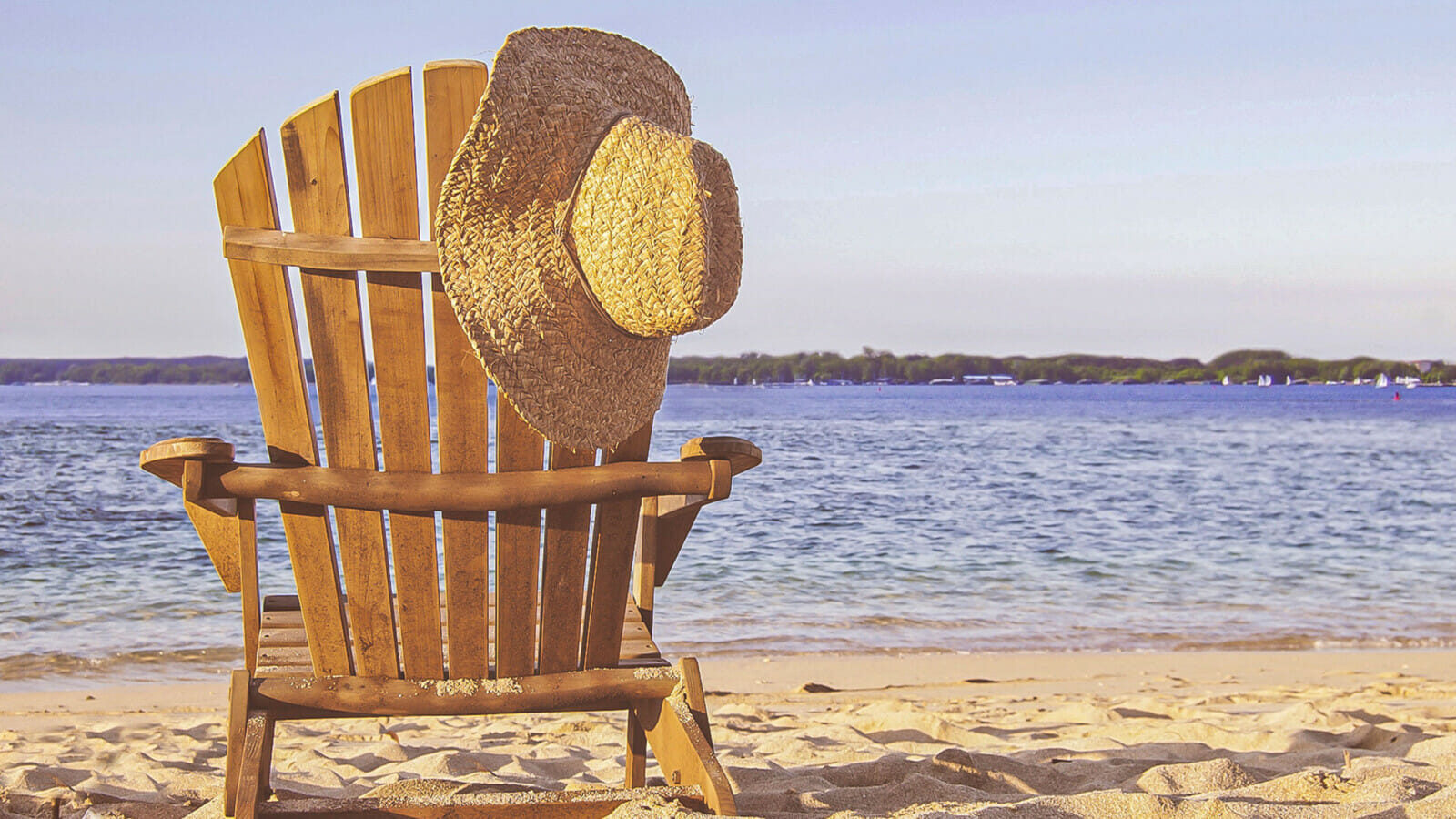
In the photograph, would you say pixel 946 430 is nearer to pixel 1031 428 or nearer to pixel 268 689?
pixel 1031 428

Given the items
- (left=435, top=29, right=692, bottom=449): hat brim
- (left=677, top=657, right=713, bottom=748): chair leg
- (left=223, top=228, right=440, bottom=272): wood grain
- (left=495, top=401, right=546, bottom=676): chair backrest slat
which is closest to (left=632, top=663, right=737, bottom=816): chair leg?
(left=677, top=657, right=713, bottom=748): chair leg

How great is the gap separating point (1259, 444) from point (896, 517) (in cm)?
1653

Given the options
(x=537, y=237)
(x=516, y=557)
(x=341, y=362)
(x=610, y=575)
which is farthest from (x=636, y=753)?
(x=537, y=237)

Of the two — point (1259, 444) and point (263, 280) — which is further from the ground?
point (263, 280)

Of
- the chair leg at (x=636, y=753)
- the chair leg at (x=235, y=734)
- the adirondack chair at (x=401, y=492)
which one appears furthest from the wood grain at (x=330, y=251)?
the chair leg at (x=636, y=753)

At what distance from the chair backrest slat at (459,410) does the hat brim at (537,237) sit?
3.1 inches

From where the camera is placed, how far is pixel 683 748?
1.90 metres

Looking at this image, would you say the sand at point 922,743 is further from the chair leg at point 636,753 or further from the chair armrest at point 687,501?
Answer: the chair armrest at point 687,501

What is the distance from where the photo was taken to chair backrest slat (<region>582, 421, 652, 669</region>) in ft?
6.40

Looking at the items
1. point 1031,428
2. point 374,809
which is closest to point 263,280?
point 374,809

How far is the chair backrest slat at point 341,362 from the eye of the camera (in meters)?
1.70

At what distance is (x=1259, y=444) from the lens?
77.4 feet

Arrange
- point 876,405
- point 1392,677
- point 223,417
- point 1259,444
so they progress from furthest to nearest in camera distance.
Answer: point 876,405, point 223,417, point 1259,444, point 1392,677

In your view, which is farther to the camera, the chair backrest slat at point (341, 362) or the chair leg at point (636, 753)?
the chair leg at point (636, 753)
